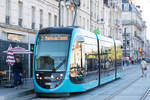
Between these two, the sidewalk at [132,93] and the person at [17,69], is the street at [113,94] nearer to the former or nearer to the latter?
the sidewalk at [132,93]

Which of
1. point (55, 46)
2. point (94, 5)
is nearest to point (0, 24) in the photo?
point (55, 46)

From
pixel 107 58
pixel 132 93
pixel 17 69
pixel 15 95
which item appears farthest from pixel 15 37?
pixel 132 93

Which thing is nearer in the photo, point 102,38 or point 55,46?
point 55,46

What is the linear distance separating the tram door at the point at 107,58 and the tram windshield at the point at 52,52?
5.75m

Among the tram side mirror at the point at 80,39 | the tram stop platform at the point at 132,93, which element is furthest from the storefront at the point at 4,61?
the tram stop platform at the point at 132,93

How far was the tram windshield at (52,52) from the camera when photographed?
1563 cm

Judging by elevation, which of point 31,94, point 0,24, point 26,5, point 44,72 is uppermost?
point 26,5

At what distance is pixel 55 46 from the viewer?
1594 cm

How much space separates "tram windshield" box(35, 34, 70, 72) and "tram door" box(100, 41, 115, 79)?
575 cm

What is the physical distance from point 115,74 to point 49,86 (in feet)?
39.4

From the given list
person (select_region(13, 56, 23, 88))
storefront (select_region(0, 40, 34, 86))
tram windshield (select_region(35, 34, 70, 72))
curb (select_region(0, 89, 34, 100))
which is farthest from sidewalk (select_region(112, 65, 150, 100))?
storefront (select_region(0, 40, 34, 86))

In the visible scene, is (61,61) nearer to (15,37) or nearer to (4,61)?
(4,61)

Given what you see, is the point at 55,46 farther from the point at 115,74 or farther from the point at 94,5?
the point at 94,5

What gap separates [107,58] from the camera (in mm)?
23234
